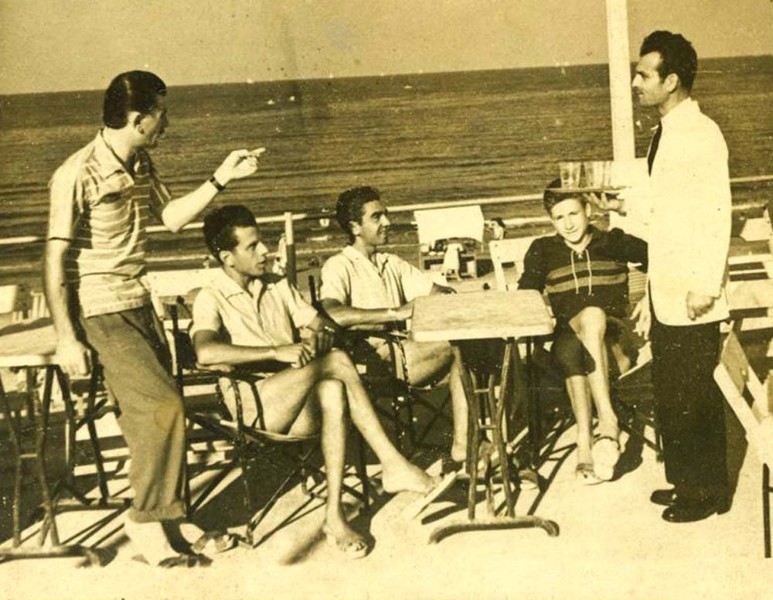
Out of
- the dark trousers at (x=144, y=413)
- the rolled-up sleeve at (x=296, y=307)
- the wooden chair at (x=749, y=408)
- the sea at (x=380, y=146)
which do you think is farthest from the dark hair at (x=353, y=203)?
the sea at (x=380, y=146)

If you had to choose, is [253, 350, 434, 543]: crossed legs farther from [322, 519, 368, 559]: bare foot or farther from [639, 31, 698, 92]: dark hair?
[639, 31, 698, 92]: dark hair

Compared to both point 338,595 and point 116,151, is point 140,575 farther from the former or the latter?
point 116,151

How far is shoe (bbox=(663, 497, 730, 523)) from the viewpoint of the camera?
3.24m

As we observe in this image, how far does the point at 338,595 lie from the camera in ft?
9.73

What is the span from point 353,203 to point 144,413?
1.42m

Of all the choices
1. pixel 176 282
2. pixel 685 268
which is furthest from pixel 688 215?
pixel 176 282

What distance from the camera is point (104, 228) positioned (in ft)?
9.97

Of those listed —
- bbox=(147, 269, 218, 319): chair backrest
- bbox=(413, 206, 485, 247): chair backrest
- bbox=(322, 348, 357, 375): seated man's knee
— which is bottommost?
bbox=(322, 348, 357, 375): seated man's knee

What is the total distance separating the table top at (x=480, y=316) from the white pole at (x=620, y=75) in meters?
1.58

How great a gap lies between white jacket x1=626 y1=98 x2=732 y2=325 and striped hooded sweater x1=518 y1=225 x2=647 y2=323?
0.70 m

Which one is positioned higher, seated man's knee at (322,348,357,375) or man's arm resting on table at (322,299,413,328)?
man's arm resting on table at (322,299,413,328)

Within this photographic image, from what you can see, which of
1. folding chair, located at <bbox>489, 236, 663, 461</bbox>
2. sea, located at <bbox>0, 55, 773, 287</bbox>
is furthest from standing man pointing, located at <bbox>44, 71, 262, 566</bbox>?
sea, located at <bbox>0, 55, 773, 287</bbox>

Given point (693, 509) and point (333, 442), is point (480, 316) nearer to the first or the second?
point (333, 442)

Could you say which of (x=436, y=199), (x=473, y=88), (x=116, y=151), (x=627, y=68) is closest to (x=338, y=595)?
(x=116, y=151)
